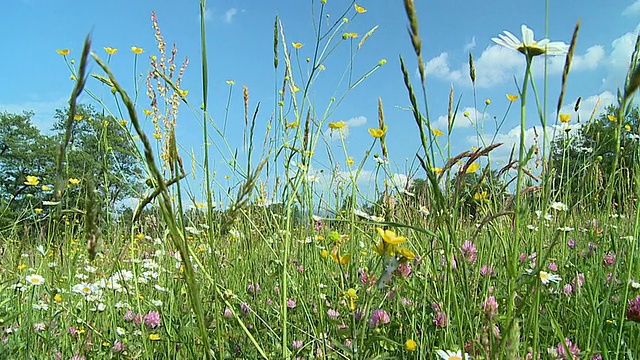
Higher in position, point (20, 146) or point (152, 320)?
point (20, 146)

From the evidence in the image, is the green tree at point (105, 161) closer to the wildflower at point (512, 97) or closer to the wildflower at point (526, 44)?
the wildflower at point (526, 44)

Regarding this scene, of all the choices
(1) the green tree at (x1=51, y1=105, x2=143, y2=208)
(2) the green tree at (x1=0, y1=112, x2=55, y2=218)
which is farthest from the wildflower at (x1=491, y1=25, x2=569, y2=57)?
(2) the green tree at (x1=0, y1=112, x2=55, y2=218)

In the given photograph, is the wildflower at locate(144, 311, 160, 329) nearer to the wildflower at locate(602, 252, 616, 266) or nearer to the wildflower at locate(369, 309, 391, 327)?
the wildflower at locate(369, 309, 391, 327)

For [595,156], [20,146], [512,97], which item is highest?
[20,146]

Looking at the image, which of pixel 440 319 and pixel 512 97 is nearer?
→ pixel 440 319

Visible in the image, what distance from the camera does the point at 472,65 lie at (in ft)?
2.79

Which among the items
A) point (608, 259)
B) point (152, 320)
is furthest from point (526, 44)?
point (608, 259)

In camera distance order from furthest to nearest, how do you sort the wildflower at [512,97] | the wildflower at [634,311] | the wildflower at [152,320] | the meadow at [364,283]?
the wildflower at [512,97], the wildflower at [152,320], the wildflower at [634,311], the meadow at [364,283]

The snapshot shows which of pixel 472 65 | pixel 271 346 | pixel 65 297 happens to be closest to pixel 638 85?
pixel 472 65

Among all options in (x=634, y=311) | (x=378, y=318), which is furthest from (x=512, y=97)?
(x=378, y=318)

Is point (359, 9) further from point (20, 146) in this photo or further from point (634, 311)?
point (20, 146)

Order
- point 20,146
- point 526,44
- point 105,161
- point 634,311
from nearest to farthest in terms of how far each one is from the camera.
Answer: point 526,44 < point 634,311 < point 105,161 < point 20,146

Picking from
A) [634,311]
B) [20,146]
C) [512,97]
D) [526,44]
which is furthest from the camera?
[20,146]

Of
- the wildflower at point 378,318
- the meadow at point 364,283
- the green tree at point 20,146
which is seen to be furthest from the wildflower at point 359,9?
the green tree at point 20,146
